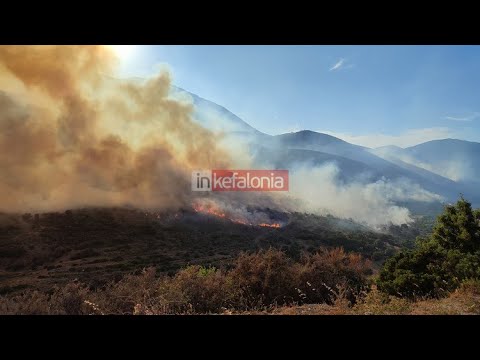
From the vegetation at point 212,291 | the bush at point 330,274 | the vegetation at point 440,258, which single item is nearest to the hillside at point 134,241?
the bush at point 330,274

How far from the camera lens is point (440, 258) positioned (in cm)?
904

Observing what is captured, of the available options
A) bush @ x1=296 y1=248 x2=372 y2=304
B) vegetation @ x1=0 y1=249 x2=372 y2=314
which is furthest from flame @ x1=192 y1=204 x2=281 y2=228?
vegetation @ x1=0 y1=249 x2=372 y2=314

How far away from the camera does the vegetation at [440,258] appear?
26.7ft

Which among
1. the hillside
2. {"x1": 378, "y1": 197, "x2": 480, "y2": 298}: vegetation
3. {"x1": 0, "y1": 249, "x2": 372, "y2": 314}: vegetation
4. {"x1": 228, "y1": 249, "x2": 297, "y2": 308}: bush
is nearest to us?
{"x1": 0, "y1": 249, "x2": 372, "y2": 314}: vegetation

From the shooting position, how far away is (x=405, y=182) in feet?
42.9

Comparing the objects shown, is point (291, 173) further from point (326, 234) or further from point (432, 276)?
point (432, 276)

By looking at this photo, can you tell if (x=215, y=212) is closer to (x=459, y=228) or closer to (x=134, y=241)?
(x=134, y=241)

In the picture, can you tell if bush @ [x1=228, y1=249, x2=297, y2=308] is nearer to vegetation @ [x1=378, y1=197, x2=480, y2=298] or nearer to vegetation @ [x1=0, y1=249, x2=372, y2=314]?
vegetation @ [x1=0, y1=249, x2=372, y2=314]

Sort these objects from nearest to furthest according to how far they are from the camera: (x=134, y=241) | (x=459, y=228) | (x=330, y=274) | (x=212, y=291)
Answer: (x=212, y=291)
(x=459, y=228)
(x=330, y=274)
(x=134, y=241)

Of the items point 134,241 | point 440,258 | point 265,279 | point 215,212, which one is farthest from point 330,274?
point 134,241

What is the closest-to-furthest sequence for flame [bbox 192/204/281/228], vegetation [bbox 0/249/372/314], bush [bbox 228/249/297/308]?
vegetation [bbox 0/249/372/314]
bush [bbox 228/249/297/308]
flame [bbox 192/204/281/228]

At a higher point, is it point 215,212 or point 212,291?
point 215,212

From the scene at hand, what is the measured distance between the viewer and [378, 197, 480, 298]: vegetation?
26.7 feet
